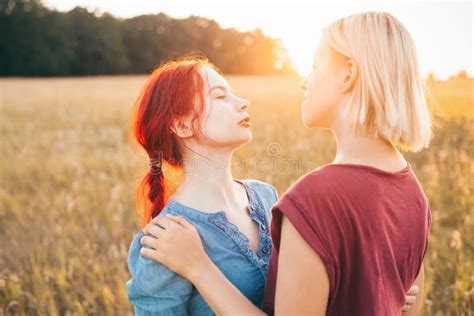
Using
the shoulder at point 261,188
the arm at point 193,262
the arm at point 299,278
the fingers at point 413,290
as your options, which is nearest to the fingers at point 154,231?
the arm at point 193,262

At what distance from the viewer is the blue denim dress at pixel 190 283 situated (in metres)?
1.85

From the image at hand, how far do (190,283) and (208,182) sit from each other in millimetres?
394

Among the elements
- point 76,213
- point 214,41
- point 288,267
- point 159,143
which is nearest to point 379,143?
point 288,267

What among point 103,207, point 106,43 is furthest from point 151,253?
point 106,43

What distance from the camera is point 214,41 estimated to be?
197ft

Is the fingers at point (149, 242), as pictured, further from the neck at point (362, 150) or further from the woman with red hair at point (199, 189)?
the neck at point (362, 150)

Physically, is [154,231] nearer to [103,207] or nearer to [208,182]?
[208,182]

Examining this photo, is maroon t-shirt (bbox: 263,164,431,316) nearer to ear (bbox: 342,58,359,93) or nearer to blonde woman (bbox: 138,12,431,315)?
blonde woman (bbox: 138,12,431,315)

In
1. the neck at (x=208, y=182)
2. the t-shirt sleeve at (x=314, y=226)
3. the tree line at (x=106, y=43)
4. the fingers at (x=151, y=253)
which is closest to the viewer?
the t-shirt sleeve at (x=314, y=226)

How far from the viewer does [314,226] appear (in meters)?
1.42

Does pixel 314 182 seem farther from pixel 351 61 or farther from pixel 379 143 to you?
pixel 351 61

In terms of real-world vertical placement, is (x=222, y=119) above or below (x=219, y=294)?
above

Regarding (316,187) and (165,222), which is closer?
(316,187)

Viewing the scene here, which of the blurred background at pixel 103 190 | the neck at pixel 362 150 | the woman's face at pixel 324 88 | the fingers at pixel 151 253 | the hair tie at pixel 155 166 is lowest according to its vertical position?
the blurred background at pixel 103 190
